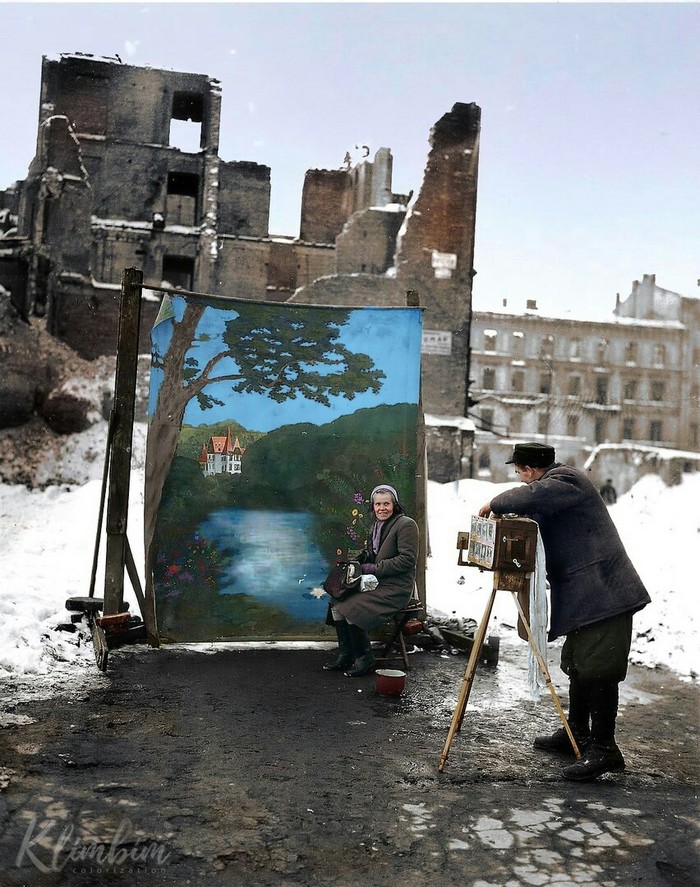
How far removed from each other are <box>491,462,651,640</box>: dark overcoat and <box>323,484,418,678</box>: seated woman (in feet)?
6.19

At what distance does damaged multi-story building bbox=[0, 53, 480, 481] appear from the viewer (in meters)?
20.6

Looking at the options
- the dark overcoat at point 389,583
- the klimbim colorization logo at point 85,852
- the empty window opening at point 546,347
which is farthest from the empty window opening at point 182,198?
the empty window opening at point 546,347

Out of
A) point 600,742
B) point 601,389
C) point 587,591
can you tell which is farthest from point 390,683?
point 601,389

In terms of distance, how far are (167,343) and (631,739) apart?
4565 millimetres

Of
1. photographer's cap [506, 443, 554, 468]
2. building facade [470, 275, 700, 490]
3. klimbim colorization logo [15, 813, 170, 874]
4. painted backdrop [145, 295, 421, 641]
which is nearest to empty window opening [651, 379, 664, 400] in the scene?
building facade [470, 275, 700, 490]

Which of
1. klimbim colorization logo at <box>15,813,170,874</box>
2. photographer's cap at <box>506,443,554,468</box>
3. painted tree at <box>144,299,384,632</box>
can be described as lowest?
klimbim colorization logo at <box>15,813,170,874</box>

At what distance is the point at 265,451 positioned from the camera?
23.0ft

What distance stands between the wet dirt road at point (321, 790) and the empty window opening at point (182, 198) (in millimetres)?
19844

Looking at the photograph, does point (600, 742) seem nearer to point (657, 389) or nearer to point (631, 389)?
point (631, 389)

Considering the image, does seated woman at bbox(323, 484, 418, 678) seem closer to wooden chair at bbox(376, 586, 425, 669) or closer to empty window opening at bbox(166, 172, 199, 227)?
wooden chair at bbox(376, 586, 425, 669)

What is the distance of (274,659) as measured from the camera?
6766mm

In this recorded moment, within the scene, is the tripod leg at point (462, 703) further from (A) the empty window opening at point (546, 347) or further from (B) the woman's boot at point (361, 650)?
(A) the empty window opening at point (546, 347)

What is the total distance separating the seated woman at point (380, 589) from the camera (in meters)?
6.22

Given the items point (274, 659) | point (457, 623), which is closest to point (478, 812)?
point (274, 659)
